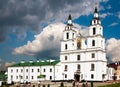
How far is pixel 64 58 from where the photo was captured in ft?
247

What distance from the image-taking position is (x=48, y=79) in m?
80.0

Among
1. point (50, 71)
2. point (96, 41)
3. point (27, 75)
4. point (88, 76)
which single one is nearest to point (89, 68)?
point (88, 76)

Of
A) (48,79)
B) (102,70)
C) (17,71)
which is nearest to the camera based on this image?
(102,70)

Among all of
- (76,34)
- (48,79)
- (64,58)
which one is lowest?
(48,79)

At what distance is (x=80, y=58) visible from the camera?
72750mm

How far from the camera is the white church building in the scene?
6981 cm

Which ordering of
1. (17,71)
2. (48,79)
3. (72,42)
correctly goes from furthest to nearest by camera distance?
(17,71), (48,79), (72,42)

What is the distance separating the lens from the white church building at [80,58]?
2749 inches

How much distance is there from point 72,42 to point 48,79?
12457 millimetres

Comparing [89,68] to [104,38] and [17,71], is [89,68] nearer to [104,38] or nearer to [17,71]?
[104,38]

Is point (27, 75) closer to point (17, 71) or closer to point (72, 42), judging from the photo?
point (17, 71)

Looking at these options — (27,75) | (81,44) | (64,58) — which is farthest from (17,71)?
(81,44)

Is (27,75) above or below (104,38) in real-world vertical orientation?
below

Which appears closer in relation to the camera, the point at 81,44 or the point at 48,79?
the point at 81,44
